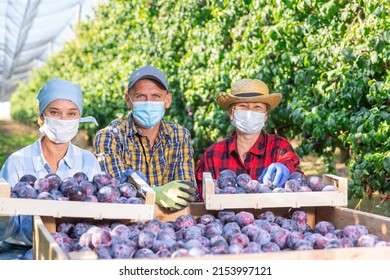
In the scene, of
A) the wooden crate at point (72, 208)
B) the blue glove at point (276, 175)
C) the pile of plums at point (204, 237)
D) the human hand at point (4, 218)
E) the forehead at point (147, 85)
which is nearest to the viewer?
the pile of plums at point (204, 237)

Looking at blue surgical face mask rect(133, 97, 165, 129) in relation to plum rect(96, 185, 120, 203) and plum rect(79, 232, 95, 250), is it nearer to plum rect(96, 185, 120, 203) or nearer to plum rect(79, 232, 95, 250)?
plum rect(96, 185, 120, 203)

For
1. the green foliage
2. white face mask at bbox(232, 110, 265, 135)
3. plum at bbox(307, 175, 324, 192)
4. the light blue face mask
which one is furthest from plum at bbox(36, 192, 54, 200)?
the green foliage

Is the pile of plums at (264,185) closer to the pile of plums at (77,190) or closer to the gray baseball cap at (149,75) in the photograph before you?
the pile of plums at (77,190)

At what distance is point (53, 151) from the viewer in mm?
3607

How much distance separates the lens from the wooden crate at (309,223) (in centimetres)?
237

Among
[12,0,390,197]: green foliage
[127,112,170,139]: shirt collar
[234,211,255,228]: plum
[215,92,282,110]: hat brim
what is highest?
[12,0,390,197]: green foliage

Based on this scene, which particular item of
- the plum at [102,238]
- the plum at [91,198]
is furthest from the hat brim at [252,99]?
the plum at [102,238]

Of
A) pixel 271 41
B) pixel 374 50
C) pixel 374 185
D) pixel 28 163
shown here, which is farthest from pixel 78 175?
pixel 271 41

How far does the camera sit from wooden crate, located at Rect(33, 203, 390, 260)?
7.78 ft

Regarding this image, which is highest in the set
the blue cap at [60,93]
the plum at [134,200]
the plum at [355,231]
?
the blue cap at [60,93]

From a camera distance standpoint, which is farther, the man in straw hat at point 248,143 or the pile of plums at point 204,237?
the man in straw hat at point 248,143

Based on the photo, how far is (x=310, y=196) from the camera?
3227mm

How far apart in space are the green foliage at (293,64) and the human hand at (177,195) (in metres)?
2.14

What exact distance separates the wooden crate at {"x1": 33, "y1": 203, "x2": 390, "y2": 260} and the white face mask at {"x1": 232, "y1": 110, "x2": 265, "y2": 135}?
758mm
